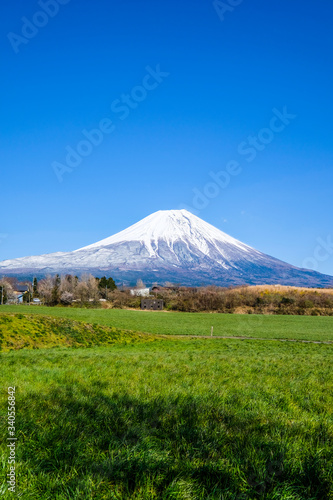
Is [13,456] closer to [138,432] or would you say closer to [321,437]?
[138,432]

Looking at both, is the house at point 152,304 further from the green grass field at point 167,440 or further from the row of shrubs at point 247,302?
the green grass field at point 167,440

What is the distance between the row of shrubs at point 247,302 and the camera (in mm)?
86250

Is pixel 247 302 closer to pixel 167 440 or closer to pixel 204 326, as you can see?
pixel 204 326

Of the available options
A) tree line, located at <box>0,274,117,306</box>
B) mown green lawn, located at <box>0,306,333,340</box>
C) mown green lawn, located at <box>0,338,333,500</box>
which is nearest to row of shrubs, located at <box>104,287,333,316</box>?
tree line, located at <box>0,274,117,306</box>

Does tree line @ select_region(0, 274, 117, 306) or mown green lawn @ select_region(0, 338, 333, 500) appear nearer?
mown green lawn @ select_region(0, 338, 333, 500)

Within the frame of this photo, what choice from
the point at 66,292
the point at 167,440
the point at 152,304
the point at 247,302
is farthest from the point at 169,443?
the point at 66,292

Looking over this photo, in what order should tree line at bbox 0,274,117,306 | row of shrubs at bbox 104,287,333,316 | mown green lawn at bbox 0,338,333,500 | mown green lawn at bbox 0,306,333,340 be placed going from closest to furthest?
1. mown green lawn at bbox 0,338,333,500
2. mown green lawn at bbox 0,306,333,340
3. row of shrubs at bbox 104,287,333,316
4. tree line at bbox 0,274,117,306

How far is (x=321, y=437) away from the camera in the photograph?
4.04m

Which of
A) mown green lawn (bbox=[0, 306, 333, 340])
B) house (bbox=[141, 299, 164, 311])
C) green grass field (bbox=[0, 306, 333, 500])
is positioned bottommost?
house (bbox=[141, 299, 164, 311])

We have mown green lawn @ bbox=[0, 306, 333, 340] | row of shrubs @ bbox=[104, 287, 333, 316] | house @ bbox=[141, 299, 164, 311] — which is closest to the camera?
mown green lawn @ bbox=[0, 306, 333, 340]

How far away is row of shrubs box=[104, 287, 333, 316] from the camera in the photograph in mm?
86250

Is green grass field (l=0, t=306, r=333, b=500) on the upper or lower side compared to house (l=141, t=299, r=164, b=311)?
upper

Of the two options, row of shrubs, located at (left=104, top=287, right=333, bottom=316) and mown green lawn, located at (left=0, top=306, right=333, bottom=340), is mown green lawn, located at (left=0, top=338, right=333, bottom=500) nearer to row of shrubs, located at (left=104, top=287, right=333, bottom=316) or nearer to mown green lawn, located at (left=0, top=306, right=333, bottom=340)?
mown green lawn, located at (left=0, top=306, right=333, bottom=340)

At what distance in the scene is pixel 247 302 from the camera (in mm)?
92875
